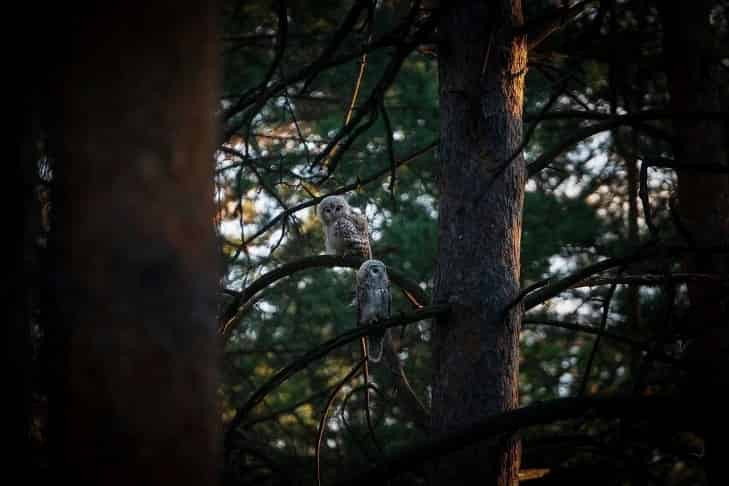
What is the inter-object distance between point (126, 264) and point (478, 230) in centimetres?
247

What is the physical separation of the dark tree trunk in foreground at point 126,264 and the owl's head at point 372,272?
3333 mm

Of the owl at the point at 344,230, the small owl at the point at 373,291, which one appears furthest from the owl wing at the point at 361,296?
the owl at the point at 344,230

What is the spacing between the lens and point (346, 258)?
193 inches

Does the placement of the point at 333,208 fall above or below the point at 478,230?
above

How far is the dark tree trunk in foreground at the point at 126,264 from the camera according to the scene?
1664 mm

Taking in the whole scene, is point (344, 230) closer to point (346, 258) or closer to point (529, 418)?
point (346, 258)

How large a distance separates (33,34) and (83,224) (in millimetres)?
494

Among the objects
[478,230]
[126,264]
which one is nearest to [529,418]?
[478,230]

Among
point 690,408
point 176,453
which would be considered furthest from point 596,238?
point 176,453

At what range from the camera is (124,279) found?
5.56ft

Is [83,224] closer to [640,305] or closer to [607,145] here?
[640,305]

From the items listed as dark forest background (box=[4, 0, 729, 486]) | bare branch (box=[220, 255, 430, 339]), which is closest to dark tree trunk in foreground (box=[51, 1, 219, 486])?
dark forest background (box=[4, 0, 729, 486])

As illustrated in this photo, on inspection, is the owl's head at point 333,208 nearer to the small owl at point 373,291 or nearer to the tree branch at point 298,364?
the small owl at point 373,291

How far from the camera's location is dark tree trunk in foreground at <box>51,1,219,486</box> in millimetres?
1664
